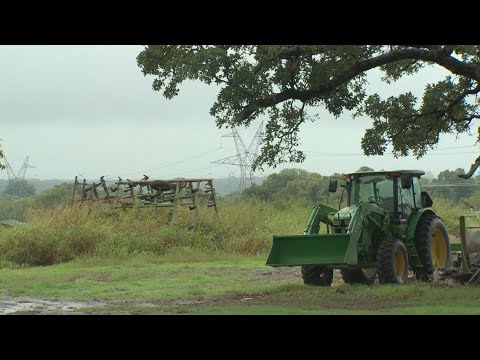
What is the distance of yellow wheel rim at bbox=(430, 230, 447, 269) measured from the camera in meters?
18.0

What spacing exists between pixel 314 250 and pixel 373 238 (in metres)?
1.65

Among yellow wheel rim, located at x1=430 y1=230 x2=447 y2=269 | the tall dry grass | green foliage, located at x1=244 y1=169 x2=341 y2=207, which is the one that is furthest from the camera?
green foliage, located at x1=244 y1=169 x2=341 y2=207

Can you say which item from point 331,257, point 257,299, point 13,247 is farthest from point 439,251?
point 13,247

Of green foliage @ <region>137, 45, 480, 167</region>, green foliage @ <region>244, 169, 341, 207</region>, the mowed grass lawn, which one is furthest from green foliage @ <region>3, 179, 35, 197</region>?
green foliage @ <region>137, 45, 480, 167</region>

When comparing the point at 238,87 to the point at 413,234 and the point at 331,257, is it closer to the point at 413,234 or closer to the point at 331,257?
the point at 331,257

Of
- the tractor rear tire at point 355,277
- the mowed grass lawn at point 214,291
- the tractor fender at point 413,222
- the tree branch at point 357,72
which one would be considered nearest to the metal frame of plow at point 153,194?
the mowed grass lawn at point 214,291

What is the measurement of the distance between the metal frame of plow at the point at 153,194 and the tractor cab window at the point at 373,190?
12.9m

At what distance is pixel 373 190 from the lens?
17625mm

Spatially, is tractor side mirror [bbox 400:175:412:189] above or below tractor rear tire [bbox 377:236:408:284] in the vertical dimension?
above

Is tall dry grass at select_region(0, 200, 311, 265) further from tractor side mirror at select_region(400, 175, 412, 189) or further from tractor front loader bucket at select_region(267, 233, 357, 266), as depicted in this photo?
tractor side mirror at select_region(400, 175, 412, 189)

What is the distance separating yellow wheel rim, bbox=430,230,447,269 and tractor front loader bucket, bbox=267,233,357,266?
3.35 m

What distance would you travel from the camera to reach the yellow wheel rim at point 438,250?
59.2ft

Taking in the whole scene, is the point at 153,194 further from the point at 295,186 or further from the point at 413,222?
the point at 295,186

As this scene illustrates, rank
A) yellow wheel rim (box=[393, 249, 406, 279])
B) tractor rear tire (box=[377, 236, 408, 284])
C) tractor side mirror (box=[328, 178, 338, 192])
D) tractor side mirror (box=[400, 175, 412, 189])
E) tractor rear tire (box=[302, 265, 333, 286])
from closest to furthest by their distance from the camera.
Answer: tractor rear tire (box=[377, 236, 408, 284]), yellow wheel rim (box=[393, 249, 406, 279]), tractor rear tire (box=[302, 265, 333, 286]), tractor side mirror (box=[400, 175, 412, 189]), tractor side mirror (box=[328, 178, 338, 192])
